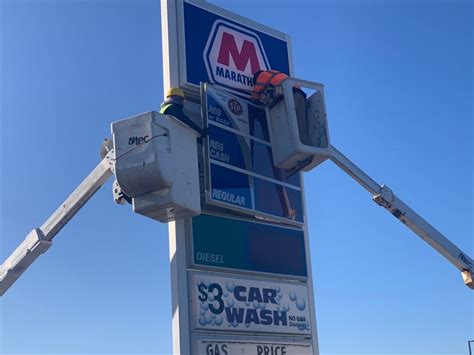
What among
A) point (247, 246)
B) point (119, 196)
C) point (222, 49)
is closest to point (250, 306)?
point (247, 246)

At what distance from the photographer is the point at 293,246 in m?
11.2

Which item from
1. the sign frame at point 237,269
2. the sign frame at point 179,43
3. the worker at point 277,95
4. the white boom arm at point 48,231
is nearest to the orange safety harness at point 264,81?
the worker at point 277,95

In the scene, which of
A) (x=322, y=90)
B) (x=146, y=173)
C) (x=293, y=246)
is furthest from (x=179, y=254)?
(x=322, y=90)

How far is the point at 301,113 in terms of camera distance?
1129 cm

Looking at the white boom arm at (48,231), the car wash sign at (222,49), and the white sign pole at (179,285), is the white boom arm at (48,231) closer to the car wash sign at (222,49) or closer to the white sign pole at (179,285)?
the white sign pole at (179,285)

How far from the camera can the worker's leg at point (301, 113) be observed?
36.8ft

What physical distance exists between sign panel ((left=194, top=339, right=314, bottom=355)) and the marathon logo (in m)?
3.93

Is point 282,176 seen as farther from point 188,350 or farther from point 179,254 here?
point 188,350

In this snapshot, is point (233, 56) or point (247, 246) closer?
point (247, 246)

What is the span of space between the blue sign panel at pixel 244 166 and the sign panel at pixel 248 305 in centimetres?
103

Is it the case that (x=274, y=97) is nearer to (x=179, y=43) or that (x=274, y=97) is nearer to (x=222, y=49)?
(x=222, y=49)

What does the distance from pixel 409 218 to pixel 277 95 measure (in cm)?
344

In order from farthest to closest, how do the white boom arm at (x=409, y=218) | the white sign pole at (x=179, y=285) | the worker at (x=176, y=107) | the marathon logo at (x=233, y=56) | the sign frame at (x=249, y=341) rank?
the white boom arm at (x=409, y=218) < the marathon logo at (x=233, y=56) < the worker at (x=176, y=107) < the sign frame at (x=249, y=341) < the white sign pole at (x=179, y=285)

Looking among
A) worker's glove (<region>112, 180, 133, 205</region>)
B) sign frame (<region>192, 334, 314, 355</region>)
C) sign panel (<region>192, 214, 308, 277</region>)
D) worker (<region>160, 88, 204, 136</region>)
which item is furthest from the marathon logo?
sign frame (<region>192, 334, 314, 355</region>)
